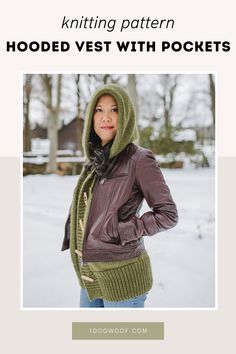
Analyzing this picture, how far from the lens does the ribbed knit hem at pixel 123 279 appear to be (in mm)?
1442

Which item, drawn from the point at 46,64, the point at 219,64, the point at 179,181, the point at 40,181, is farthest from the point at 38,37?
the point at 40,181

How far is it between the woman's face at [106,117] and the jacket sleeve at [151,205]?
212mm

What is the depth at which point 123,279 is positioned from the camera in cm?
144

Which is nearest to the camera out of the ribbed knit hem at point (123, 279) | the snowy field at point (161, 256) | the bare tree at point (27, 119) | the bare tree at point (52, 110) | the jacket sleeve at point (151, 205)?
the jacket sleeve at point (151, 205)

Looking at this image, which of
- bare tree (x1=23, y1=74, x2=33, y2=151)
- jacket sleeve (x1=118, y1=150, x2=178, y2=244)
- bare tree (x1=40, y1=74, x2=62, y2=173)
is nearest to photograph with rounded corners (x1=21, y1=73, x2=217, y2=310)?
jacket sleeve (x1=118, y1=150, x2=178, y2=244)

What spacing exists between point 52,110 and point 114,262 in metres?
6.80

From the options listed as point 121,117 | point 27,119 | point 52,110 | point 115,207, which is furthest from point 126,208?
point 52,110

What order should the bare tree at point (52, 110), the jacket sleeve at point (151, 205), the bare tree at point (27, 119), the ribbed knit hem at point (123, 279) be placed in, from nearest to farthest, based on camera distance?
the jacket sleeve at point (151, 205) → the ribbed knit hem at point (123, 279) → the bare tree at point (27, 119) → the bare tree at point (52, 110)

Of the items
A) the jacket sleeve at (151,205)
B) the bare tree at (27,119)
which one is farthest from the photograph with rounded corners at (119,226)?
the bare tree at (27,119)

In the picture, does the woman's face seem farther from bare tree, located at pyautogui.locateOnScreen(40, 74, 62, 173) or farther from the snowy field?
bare tree, located at pyautogui.locateOnScreen(40, 74, 62, 173)

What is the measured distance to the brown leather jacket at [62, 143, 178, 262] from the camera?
4.41 ft

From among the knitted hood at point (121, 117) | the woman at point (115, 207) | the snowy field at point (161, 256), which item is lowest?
the snowy field at point (161, 256)

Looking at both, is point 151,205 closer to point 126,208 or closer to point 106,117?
point 126,208

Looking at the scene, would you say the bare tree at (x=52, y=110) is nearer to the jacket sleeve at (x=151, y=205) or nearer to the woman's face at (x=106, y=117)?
the woman's face at (x=106, y=117)
